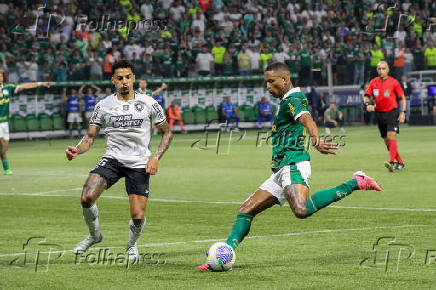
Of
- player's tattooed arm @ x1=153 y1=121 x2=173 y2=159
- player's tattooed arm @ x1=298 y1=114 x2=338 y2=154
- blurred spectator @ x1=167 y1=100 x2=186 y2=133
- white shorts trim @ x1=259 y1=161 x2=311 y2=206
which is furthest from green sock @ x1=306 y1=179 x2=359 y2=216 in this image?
blurred spectator @ x1=167 y1=100 x2=186 y2=133

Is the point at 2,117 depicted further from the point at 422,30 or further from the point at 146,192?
the point at 422,30

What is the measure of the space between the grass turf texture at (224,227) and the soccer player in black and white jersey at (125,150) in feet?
1.78

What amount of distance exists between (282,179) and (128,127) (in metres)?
1.87

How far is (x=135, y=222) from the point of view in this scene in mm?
10125

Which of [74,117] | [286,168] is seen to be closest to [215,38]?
[74,117]

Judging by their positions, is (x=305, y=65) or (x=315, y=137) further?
(x=305, y=65)

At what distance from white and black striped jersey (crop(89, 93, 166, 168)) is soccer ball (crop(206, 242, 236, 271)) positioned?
5.17 feet

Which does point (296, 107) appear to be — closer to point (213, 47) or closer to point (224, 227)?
point (224, 227)

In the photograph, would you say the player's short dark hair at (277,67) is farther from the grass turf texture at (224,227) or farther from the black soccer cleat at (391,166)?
the black soccer cleat at (391,166)

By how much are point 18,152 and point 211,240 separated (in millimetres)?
22311

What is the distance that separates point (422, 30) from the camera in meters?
47.2

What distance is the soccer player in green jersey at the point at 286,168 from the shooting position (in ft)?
31.1

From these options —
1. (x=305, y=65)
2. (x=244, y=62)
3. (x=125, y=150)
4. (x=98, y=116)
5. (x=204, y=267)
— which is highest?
(x=98, y=116)

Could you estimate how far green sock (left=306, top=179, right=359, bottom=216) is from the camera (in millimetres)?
9508
